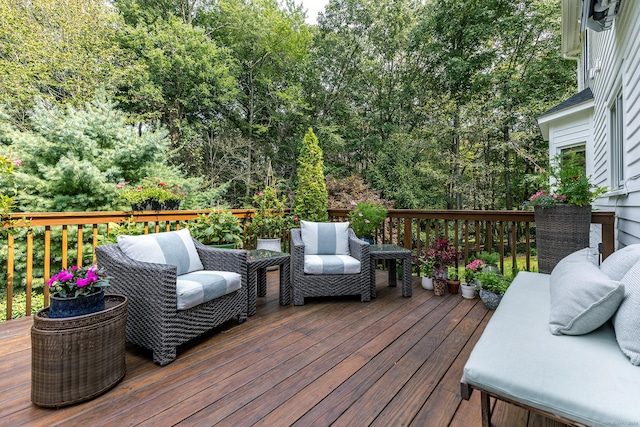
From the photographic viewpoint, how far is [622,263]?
1.51 meters

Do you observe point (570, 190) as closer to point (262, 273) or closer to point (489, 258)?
point (489, 258)

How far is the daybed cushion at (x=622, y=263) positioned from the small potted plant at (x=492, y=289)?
4.27ft

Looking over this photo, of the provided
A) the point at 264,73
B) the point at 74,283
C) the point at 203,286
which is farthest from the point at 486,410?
the point at 264,73

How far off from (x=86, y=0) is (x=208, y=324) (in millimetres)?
8978

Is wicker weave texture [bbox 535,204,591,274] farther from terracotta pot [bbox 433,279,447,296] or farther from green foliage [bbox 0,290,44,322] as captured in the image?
green foliage [bbox 0,290,44,322]

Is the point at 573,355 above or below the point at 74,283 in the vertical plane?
below

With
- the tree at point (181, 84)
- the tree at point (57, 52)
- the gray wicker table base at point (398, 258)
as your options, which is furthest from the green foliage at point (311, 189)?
the tree at point (57, 52)

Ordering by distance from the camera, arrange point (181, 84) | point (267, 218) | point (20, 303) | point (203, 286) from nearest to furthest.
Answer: point (203, 286) < point (267, 218) < point (20, 303) < point (181, 84)

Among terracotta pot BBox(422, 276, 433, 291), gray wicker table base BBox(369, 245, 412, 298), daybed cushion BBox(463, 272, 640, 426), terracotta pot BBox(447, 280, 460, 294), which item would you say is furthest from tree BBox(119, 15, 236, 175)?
daybed cushion BBox(463, 272, 640, 426)

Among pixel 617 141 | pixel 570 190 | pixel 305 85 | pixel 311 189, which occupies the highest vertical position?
pixel 305 85

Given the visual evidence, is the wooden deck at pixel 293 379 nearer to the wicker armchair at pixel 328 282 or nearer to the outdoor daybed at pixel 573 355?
the wicker armchair at pixel 328 282

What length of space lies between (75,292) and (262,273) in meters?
1.90

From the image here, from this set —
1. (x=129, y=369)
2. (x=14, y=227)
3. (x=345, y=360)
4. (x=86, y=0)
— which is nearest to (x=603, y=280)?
(x=345, y=360)

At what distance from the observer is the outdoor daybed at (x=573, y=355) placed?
3.12 feet
